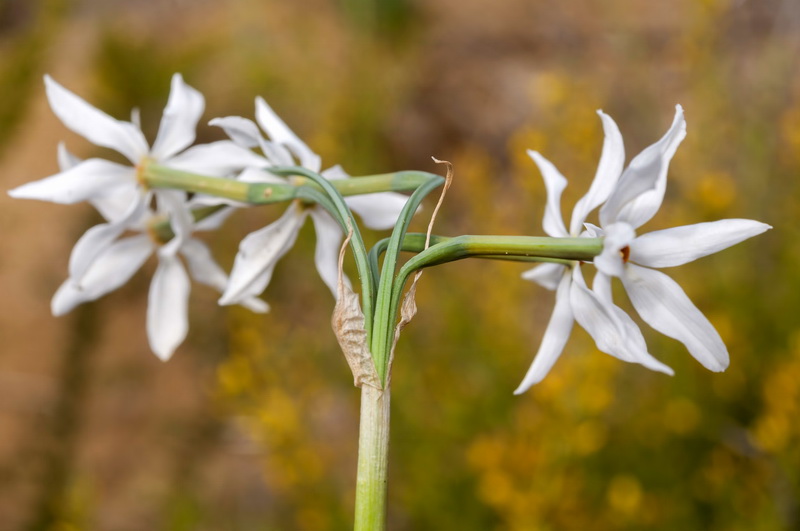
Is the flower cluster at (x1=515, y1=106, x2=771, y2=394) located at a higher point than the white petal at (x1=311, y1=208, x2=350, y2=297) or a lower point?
lower

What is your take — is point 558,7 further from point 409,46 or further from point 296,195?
point 296,195

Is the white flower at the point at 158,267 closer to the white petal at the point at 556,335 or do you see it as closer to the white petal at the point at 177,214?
the white petal at the point at 177,214

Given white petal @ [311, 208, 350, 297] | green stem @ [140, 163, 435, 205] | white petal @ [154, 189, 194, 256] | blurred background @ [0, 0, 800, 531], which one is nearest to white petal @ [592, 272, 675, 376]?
green stem @ [140, 163, 435, 205]

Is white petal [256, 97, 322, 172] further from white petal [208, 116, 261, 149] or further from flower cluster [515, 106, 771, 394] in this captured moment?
flower cluster [515, 106, 771, 394]

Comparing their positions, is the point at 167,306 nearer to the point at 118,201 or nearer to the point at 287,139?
the point at 118,201

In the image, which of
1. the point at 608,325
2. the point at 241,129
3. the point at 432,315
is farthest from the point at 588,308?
the point at 432,315

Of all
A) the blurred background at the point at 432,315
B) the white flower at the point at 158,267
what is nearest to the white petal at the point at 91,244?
the white flower at the point at 158,267

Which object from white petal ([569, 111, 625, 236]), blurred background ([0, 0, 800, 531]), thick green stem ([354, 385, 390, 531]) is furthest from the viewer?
blurred background ([0, 0, 800, 531])
